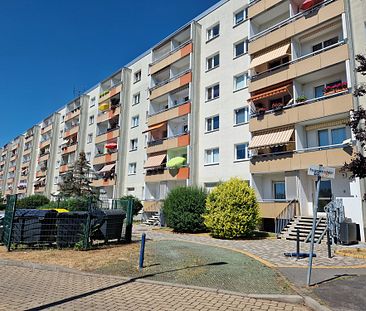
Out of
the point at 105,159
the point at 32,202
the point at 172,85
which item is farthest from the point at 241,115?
the point at 32,202

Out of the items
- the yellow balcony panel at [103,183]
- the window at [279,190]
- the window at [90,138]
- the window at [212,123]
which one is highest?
the window at [90,138]

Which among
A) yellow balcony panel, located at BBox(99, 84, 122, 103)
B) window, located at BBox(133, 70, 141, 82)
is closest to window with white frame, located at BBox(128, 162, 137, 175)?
yellow balcony panel, located at BBox(99, 84, 122, 103)

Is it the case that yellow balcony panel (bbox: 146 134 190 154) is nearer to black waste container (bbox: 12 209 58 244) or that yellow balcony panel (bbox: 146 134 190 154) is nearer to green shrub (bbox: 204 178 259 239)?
green shrub (bbox: 204 178 259 239)

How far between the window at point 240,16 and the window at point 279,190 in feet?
48.8

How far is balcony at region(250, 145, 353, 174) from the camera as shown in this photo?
18311 mm

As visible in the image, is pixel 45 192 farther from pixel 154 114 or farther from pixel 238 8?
pixel 238 8

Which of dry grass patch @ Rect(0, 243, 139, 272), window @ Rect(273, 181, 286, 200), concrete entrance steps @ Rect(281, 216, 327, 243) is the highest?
window @ Rect(273, 181, 286, 200)

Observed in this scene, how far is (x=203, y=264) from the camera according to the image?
397 inches

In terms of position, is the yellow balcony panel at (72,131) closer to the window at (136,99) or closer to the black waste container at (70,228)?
the window at (136,99)

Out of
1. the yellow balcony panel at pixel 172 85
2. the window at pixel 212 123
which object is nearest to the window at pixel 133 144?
the yellow balcony panel at pixel 172 85

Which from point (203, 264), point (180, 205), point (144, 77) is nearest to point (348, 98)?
point (180, 205)

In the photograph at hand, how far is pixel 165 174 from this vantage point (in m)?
31.3

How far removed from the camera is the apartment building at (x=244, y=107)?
19.7 m

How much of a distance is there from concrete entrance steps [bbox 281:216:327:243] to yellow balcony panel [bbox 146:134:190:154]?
518 inches
